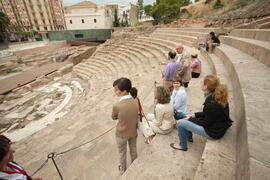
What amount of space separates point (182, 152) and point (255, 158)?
116cm

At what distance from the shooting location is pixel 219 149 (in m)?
1.83

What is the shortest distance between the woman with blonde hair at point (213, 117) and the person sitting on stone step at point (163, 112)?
33 centimetres

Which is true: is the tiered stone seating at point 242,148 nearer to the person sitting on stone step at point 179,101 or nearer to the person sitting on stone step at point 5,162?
the person sitting on stone step at point 179,101

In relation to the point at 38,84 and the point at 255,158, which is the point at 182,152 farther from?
the point at 38,84

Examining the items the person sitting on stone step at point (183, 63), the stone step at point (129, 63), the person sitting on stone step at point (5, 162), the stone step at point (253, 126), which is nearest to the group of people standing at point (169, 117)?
the stone step at point (253, 126)

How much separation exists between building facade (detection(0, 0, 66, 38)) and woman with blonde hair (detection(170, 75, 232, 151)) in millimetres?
60344

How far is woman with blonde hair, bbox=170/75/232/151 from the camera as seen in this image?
5.82 feet

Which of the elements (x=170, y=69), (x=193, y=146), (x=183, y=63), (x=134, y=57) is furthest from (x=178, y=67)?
(x=134, y=57)

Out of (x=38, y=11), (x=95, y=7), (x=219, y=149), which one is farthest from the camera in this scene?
(x=38, y=11)

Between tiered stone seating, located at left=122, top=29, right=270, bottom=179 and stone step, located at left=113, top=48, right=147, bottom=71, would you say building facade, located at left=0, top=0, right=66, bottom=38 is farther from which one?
tiered stone seating, located at left=122, top=29, right=270, bottom=179

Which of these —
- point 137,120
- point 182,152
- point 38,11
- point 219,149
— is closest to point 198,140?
point 182,152

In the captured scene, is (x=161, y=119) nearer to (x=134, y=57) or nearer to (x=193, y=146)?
(x=193, y=146)

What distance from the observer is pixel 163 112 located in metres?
2.39

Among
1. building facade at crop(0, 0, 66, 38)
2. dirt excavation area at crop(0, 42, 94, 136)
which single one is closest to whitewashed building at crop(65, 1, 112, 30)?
building facade at crop(0, 0, 66, 38)
